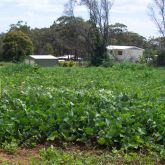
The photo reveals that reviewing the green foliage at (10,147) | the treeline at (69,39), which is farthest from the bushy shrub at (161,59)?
the green foliage at (10,147)

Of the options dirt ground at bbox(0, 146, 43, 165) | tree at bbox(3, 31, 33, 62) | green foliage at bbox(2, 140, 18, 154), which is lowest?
dirt ground at bbox(0, 146, 43, 165)

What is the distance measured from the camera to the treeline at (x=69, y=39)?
167 ft

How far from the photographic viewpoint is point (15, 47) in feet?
175

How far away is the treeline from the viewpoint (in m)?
50.8

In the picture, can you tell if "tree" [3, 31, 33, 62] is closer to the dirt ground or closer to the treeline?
the treeline

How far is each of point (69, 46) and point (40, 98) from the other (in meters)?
55.1

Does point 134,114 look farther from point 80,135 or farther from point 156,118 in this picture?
point 80,135

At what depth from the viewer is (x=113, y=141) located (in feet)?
17.7

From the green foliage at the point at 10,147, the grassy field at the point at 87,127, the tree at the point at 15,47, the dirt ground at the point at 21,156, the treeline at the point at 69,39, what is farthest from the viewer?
the tree at the point at 15,47

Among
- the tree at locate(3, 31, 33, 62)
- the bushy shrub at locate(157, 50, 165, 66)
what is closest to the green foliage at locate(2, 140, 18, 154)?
the bushy shrub at locate(157, 50, 165, 66)

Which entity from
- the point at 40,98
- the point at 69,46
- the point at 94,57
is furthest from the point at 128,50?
the point at 40,98

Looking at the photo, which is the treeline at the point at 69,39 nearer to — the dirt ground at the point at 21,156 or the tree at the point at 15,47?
the tree at the point at 15,47

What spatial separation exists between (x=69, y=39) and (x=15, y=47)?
9.18m

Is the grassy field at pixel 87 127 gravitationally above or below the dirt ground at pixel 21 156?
above
